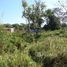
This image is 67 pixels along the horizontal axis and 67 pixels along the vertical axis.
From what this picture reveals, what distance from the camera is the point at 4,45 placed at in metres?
10.7

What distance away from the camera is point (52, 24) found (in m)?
46.1

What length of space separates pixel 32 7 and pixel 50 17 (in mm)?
7390

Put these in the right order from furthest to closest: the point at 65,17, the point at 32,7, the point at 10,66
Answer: the point at 32,7 < the point at 65,17 < the point at 10,66

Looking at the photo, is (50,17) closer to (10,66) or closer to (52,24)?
(52,24)

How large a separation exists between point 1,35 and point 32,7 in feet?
92.7

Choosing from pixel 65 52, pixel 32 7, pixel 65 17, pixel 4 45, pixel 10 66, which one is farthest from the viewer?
pixel 32 7

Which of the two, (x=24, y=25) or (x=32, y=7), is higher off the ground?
(x=32, y=7)

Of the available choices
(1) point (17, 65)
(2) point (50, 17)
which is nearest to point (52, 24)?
(2) point (50, 17)

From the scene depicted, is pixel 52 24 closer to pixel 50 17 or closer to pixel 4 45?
pixel 50 17

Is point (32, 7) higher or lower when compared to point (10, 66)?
higher

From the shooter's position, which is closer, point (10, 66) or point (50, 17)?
point (10, 66)

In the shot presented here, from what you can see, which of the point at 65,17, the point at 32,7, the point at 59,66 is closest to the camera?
the point at 59,66

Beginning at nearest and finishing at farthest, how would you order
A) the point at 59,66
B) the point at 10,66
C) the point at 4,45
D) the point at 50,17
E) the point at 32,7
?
the point at 10,66, the point at 59,66, the point at 4,45, the point at 32,7, the point at 50,17

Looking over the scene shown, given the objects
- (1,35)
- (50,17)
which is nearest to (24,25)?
(50,17)
